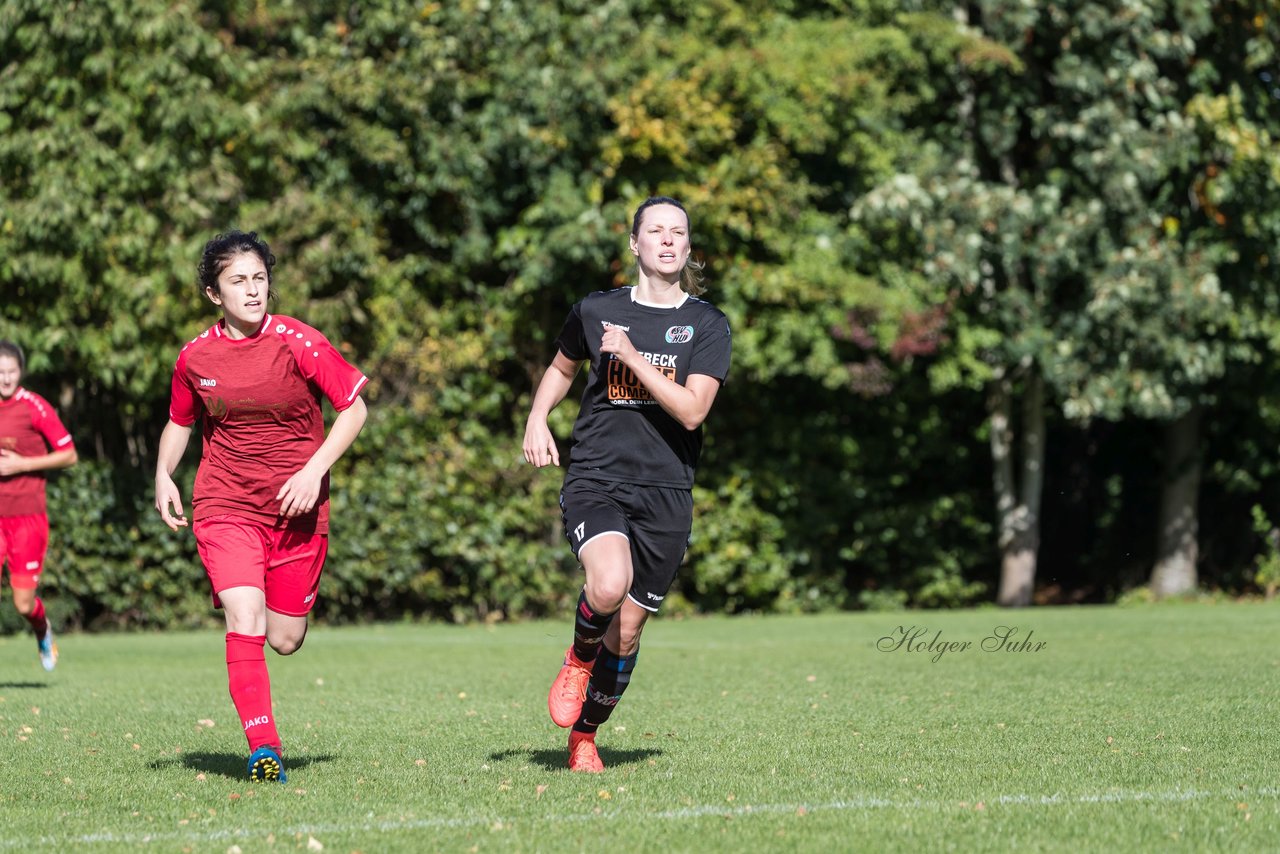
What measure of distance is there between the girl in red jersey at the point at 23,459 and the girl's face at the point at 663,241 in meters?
5.74

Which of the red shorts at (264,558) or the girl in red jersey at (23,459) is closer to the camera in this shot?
the red shorts at (264,558)

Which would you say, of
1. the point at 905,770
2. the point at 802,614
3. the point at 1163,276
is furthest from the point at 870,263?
the point at 905,770

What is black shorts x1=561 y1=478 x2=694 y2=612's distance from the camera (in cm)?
594

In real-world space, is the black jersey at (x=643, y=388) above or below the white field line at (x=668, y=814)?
above

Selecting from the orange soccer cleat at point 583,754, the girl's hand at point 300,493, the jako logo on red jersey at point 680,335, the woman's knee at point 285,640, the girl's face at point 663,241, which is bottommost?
the orange soccer cleat at point 583,754

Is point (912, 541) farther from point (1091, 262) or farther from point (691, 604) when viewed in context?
point (1091, 262)

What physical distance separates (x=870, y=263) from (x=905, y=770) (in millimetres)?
13428

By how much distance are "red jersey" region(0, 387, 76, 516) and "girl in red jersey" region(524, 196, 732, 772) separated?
18.0ft

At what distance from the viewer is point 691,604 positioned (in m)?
20.3

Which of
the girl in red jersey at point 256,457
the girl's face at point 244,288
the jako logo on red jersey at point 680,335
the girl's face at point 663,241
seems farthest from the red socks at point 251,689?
the girl's face at point 663,241

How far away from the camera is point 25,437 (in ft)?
34.3

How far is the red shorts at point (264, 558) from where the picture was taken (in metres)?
5.96

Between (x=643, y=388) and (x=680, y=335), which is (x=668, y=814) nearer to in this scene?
(x=643, y=388)

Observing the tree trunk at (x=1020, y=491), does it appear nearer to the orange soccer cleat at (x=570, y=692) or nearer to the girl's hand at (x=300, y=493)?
the orange soccer cleat at (x=570, y=692)
